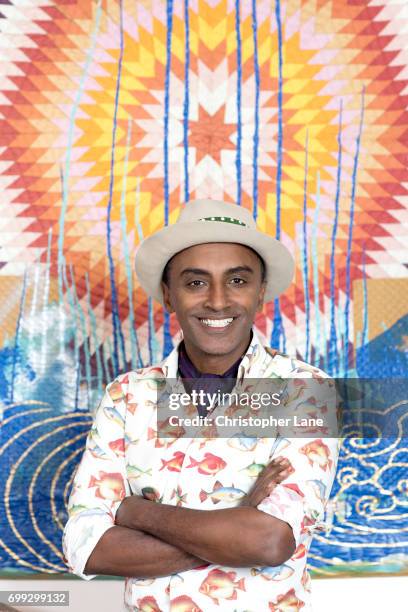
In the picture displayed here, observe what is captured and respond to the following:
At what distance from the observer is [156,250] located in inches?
81.7

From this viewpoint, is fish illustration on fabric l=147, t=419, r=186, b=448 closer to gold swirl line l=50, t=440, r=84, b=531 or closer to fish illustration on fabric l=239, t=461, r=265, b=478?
fish illustration on fabric l=239, t=461, r=265, b=478

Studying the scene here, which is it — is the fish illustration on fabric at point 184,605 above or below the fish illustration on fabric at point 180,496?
below

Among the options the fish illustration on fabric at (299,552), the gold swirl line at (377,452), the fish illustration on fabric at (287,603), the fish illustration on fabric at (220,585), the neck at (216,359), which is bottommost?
the fish illustration on fabric at (287,603)

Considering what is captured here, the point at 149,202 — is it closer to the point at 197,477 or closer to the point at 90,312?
the point at 90,312

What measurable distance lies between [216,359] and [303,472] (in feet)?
1.45

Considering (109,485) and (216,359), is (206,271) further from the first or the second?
(109,485)

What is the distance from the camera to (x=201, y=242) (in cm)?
202

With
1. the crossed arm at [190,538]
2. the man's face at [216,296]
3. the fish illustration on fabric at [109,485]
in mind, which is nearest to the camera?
the crossed arm at [190,538]

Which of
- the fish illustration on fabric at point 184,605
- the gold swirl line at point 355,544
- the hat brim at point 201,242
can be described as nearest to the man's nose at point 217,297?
the hat brim at point 201,242

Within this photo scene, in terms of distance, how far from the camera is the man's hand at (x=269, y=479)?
1.73 metres

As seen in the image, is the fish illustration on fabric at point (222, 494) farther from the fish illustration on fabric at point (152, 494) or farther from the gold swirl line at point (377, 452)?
the gold swirl line at point (377, 452)

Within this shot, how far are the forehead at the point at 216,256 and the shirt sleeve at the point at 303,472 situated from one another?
0.39 m

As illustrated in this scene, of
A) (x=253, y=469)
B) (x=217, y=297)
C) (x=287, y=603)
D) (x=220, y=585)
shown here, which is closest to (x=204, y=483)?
(x=253, y=469)

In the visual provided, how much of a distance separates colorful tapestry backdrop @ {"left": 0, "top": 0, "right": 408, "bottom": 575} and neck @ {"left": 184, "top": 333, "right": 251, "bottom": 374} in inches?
26.5
